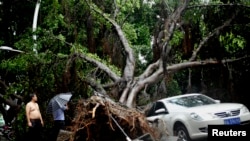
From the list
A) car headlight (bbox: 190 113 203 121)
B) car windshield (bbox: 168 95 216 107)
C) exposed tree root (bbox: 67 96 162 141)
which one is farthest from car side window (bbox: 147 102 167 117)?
car headlight (bbox: 190 113 203 121)

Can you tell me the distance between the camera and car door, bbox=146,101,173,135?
8.97 metres

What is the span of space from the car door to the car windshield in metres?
0.34

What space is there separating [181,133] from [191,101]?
110cm

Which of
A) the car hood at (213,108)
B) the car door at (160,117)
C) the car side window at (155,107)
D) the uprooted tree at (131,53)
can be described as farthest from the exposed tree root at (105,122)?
the uprooted tree at (131,53)

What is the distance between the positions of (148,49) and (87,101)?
1043 centimetres

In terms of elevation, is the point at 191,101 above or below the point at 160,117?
above

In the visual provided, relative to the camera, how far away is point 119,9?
15.1m

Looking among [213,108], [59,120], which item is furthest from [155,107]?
[59,120]

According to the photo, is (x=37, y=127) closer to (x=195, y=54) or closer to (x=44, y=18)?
(x=195, y=54)

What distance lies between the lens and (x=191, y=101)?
9.32 metres

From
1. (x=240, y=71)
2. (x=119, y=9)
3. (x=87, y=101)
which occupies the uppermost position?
(x=119, y=9)

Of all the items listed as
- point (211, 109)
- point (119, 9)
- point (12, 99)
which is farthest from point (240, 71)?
point (12, 99)

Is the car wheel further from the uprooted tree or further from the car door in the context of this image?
the uprooted tree

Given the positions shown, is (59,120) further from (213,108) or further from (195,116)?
(213,108)
